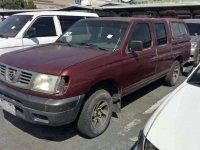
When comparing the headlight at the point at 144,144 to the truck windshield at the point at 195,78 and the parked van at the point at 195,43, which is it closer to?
the truck windshield at the point at 195,78

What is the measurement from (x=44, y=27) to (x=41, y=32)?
223 mm

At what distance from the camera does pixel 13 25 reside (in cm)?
791

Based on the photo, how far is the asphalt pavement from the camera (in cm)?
408

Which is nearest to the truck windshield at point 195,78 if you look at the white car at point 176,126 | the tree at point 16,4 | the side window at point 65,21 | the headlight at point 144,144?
the white car at point 176,126

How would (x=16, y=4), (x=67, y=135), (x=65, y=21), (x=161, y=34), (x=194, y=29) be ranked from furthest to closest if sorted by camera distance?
(x=16, y=4) → (x=194, y=29) → (x=65, y=21) → (x=161, y=34) → (x=67, y=135)

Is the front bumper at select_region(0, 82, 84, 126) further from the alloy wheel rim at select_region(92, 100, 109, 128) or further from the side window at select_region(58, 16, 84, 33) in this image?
the side window at select_region(58, 16, 84, 33)

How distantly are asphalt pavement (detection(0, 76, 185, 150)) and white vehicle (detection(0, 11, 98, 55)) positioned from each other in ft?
8.70

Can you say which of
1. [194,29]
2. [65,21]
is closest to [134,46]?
[65,21]

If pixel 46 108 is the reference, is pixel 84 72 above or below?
above

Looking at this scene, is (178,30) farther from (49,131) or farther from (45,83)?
(45,83)

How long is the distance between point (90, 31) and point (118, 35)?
59 cm

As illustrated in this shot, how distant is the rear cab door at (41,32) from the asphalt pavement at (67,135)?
288 cm

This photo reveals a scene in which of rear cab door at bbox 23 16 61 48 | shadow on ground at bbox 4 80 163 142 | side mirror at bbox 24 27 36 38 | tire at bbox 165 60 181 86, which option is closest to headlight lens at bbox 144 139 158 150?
shadow on ground at bbox 4 80 163 142

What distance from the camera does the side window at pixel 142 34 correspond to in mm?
5129
